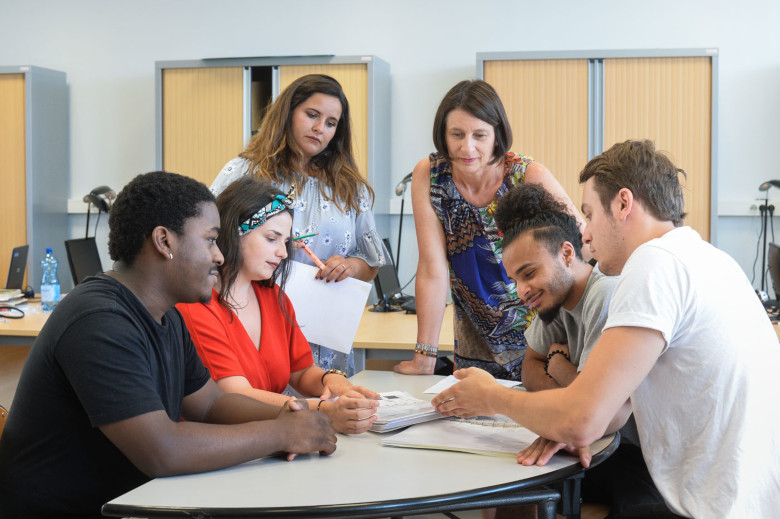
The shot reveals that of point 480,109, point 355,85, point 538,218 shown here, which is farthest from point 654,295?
point 355,85

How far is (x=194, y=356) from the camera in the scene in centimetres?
160

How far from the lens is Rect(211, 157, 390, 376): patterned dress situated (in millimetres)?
2352

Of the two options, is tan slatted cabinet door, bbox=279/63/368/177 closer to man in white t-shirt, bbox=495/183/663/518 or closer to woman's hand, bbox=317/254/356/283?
woman's hand, bbox=317/254/356/283

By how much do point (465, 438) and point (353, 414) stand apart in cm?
23

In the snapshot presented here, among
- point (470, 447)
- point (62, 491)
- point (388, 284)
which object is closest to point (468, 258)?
point (470, 447)

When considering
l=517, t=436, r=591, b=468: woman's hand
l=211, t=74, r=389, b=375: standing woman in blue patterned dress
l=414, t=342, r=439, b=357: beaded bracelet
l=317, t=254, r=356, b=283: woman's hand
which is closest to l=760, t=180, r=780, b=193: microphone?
l=211, t=74, r=389, b=375: standing woman in blue patterned dress

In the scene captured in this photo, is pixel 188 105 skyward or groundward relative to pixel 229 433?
skyward

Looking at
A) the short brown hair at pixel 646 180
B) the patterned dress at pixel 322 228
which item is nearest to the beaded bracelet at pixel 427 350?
the patterned dress at pixel 322 228

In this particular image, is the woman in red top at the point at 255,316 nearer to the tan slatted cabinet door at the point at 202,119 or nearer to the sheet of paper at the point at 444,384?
the sheet of paper at the point at 444,384

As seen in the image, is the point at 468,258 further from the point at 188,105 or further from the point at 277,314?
the point at 188,105

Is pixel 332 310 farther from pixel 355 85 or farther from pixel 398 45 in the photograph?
pixel 398 45

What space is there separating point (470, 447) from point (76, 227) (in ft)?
15.3

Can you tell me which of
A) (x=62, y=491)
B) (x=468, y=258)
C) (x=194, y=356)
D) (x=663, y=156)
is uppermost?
(x=663, y=156)

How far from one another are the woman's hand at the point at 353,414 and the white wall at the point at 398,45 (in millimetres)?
3151
